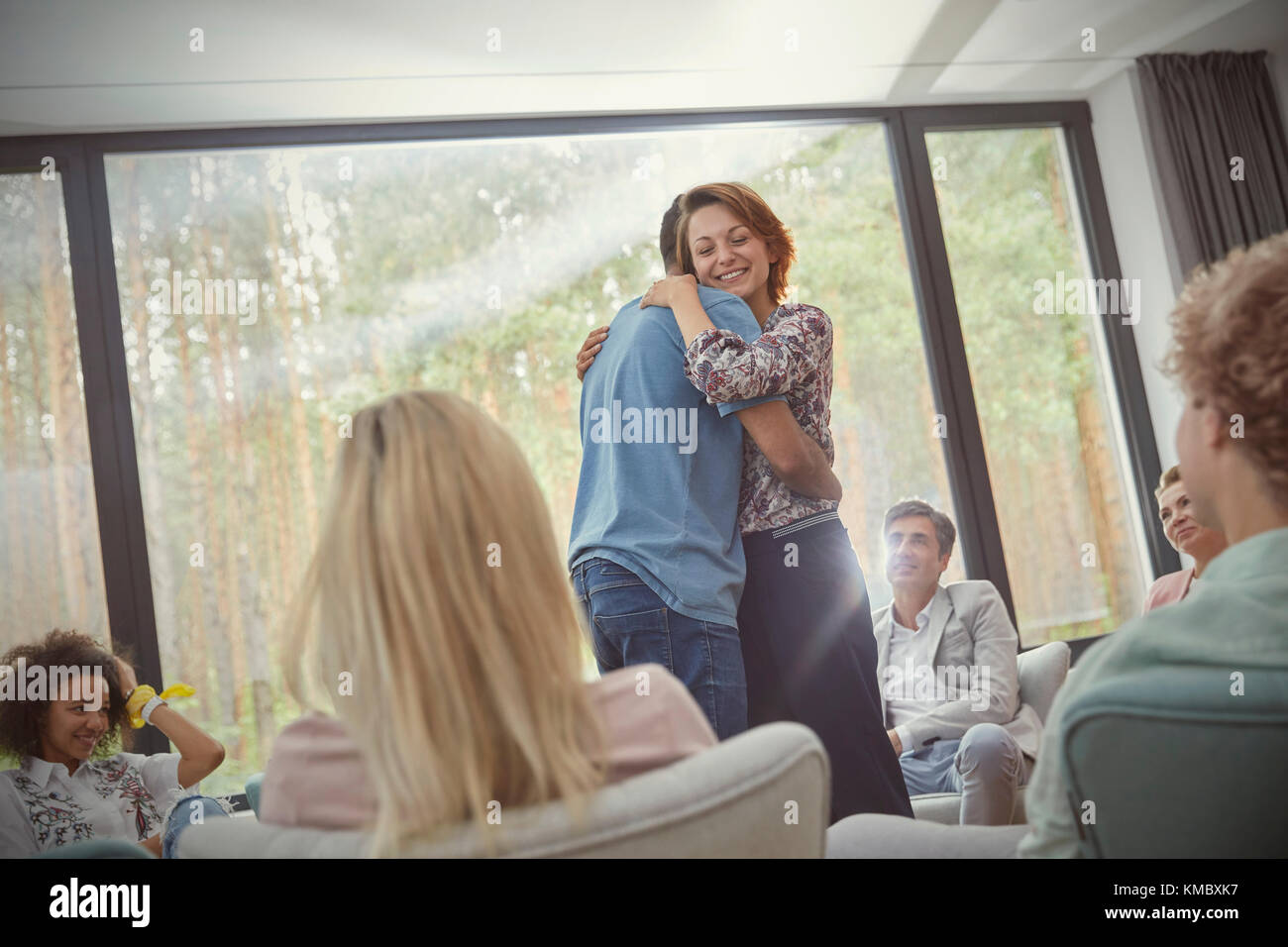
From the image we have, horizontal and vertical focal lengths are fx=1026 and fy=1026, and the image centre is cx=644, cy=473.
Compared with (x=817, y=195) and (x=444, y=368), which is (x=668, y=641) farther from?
(x=817, y=195)

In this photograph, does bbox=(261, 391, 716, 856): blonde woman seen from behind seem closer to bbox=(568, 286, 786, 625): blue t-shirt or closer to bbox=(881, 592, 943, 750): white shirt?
bbox=(568, 286, 786, 625): blue t-shirt

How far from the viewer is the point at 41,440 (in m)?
3.34

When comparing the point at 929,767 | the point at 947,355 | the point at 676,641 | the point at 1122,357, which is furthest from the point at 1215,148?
the point at 676,641

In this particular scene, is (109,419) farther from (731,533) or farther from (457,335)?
(731,533)

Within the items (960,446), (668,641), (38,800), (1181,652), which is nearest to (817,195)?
(960,446)

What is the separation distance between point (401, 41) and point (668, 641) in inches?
96.0

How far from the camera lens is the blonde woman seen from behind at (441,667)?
0.80 metres

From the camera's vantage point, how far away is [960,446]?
405cm

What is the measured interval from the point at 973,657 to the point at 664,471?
5.10 ft

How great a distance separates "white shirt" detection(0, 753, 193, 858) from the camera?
217 centimetres

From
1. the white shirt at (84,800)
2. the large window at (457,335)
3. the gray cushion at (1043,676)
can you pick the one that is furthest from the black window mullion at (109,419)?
the gray cushion at (1043,676)

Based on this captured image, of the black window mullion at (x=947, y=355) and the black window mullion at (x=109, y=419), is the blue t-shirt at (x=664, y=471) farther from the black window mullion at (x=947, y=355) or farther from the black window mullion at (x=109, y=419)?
the black window mullion at (x=947, y=355)

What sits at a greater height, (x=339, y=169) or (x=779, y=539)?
(x=339, y=169)

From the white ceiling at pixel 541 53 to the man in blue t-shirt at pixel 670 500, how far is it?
1825 mm
